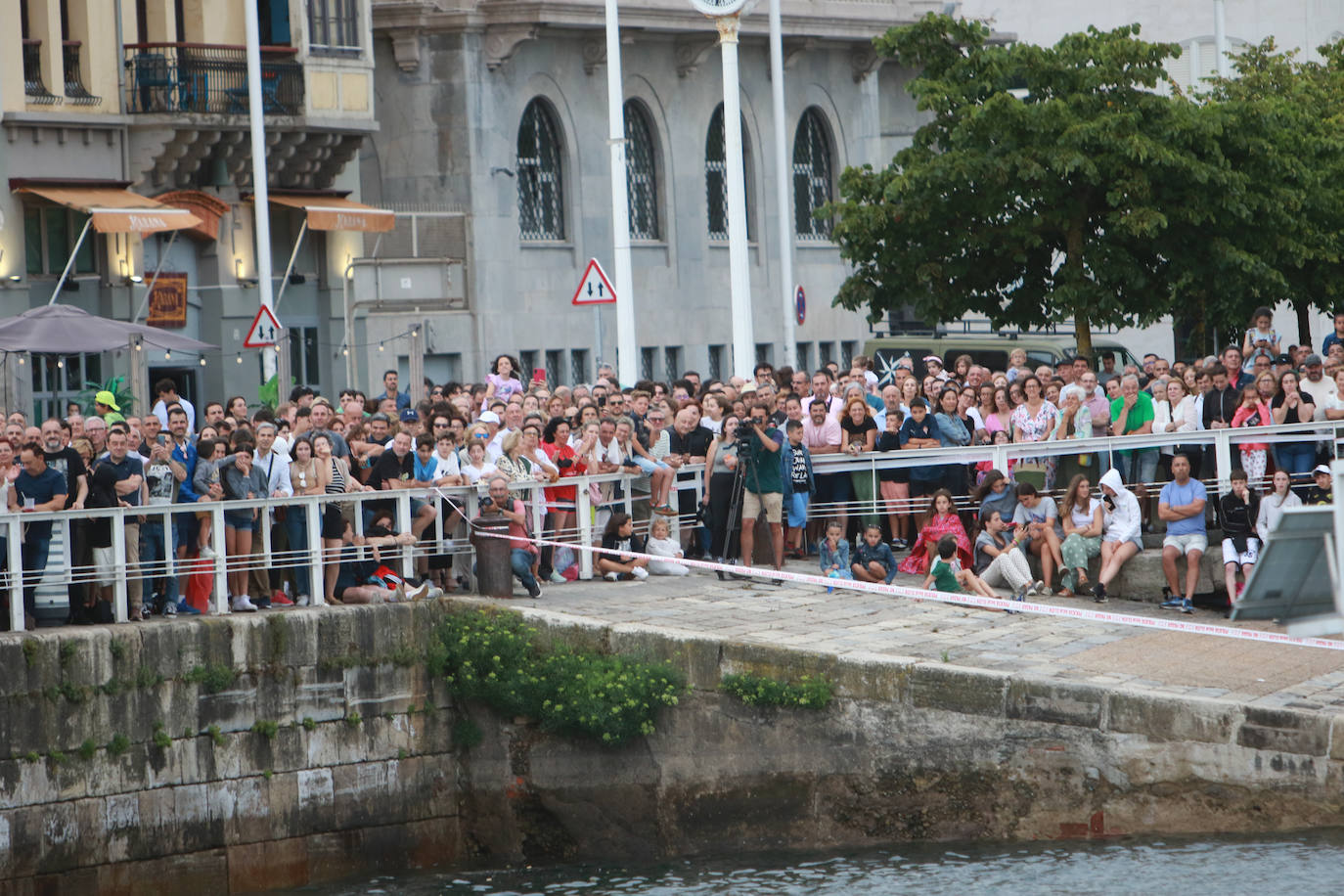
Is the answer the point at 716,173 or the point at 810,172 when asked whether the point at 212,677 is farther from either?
the point at 810,172

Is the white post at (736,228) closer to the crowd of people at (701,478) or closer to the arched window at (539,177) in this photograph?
the crowd of people at (701,478)

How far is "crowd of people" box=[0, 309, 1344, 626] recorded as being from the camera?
1575 cm

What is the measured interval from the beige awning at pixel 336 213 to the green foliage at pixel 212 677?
58.4 feet

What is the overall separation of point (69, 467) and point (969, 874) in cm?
662

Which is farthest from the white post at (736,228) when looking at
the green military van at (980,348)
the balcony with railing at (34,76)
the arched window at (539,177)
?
the arched window at (539,177)

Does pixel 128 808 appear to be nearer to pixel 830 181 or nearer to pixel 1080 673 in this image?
pixel 1080 673

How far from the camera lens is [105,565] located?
49.3 ft

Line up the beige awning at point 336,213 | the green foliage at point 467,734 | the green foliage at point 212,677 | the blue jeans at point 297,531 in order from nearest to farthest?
the green foliage at point 212,677 → the blue jeans at point 297,531 → the green foliage at point 467,734 → the beige awning at point 336,213

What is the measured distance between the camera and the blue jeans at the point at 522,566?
16.8 metres

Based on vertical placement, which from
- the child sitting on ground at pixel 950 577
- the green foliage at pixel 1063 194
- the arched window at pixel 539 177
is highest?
the arched window at pixel 539 177

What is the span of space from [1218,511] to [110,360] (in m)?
17.1

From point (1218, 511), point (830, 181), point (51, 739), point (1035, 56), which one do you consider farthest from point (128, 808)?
point (830, 181)

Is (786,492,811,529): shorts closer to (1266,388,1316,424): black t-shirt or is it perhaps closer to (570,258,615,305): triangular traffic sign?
(1266,388,1316,424): black t-shirt

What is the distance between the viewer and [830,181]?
143 feet
